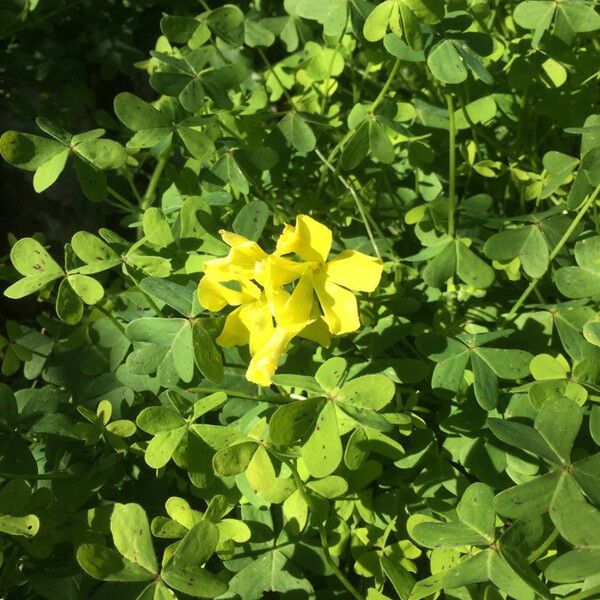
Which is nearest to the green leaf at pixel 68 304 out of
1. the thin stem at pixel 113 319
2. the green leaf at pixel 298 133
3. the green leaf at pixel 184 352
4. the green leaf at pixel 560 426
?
the thin stem at pixel 113 319

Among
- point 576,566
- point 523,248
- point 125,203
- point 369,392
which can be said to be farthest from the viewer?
point 125,203

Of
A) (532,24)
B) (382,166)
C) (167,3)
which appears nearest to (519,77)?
(532,24)

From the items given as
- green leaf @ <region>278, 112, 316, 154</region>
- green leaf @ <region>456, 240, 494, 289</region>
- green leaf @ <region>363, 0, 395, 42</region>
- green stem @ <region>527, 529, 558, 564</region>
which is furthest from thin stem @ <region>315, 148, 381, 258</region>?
green stem @ <region>527, 529, 558, 564</region>

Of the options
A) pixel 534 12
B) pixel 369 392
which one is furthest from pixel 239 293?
pixel 534 12

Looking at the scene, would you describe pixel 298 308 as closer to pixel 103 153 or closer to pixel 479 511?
pixel 479 511

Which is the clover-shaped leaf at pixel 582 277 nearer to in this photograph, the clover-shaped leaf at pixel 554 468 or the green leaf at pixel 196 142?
the clover-shaped leaf at pixel 554 468

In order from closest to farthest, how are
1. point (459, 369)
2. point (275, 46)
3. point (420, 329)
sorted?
point (459, 369) → point (420, 329) → point (275, 46)

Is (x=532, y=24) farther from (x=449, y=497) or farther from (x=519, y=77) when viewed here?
(x=449, y=497)

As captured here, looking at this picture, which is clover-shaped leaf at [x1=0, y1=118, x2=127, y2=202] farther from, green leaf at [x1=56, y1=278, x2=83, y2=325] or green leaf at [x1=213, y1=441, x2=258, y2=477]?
green leaf at [x1=213, y1=441, x2=258, y2=477]
